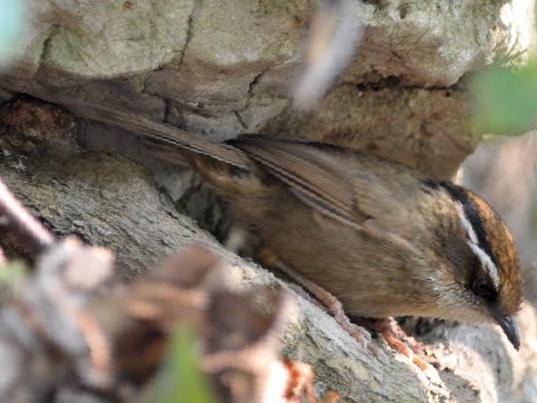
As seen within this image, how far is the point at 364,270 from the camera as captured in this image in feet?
15.5

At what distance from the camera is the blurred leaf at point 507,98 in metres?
2.05

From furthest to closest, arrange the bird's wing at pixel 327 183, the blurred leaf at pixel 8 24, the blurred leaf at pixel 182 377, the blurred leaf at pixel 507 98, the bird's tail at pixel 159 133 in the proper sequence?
→ the bird's wing at pixel 327 183 < the bird's tail at pixel 159 133 < the blurred leaf at pixel 507 98 < the blurred leaf at pixel 8 24 < the blurred leaf at pixel 182 377

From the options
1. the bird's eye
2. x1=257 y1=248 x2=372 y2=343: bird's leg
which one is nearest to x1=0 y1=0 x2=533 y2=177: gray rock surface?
x1=257 y1=248 x2=372 y2=343: bird's leg

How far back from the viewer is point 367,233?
15.7 feet

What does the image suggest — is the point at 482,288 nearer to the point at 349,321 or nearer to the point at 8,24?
the point at 349,321

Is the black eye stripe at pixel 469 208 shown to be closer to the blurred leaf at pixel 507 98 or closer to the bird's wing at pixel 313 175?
the bird's wing at pixel 313 175

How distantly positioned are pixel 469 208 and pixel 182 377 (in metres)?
3.56

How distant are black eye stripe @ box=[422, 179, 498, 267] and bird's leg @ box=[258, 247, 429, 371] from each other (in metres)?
0.57

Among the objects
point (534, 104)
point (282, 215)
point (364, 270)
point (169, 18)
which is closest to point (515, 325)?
point (364, 270)

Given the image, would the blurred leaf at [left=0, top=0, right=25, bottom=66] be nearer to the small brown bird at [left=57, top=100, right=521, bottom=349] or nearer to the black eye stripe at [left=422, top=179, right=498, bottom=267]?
the small brown bird at [left=57, top=100, right=521, bottom=349]

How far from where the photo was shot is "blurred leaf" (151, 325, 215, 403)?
1.56 metres

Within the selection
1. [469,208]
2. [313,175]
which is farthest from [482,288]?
[313,175]

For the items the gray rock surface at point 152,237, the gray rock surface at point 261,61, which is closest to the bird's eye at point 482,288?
the gray rock surface at point 152,237

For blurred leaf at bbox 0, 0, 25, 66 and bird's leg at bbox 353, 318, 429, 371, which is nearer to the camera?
blurred leaf at bbox 0, 0, 25, 66
